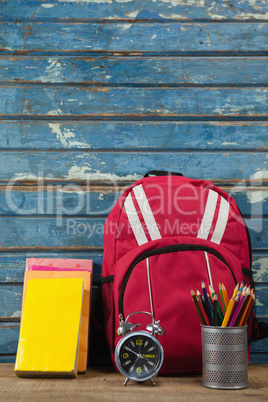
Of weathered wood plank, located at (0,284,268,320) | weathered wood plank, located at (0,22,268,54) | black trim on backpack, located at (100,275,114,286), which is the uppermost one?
weathered wood plank, located at (0,22,268,54)

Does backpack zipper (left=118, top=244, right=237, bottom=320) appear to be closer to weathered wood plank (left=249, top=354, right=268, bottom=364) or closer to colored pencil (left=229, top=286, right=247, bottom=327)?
colored pencil (left=229, top=286, right=247, bottom=327)

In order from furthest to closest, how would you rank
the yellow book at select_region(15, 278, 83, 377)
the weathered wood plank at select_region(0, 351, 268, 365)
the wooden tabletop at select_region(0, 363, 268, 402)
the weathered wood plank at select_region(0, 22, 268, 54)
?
the weathered wood plank at select_region(0, 22, 268, 54)
the weathered wood plank at select_region(0, 351, 268, 365)
the yellow book at select_region(15, 278, 83, 377)
the wooden tabletop at select_region(0, 363, 268, 402)

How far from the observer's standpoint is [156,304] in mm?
922

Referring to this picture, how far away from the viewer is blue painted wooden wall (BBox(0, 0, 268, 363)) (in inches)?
48.3

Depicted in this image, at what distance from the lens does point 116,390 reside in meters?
0.83

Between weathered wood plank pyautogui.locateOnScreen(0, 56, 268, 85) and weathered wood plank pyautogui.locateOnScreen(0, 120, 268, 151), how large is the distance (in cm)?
14

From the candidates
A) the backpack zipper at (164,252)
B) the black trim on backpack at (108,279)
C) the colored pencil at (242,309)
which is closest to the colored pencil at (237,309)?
the colored pencil at (242,309)

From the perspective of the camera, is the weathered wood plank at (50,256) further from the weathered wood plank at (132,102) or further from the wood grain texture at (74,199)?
the weathered wood plank at (132,102)

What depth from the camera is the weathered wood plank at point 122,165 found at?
1.24 metres

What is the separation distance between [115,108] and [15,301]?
2.19ft

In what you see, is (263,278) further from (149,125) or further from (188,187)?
(149,125)

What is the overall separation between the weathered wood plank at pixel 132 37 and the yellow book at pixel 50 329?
0.75 metres

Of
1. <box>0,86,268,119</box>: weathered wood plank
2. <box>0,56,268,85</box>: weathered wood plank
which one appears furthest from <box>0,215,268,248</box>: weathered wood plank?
<box>0,56,268,85</box>: weathered wood plank

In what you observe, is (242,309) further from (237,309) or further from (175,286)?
(175,286)
